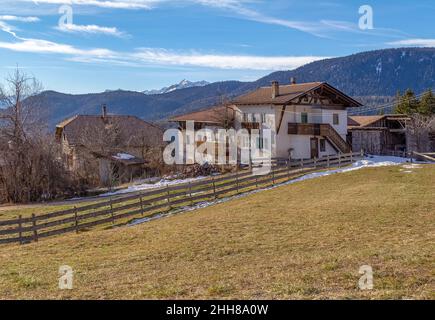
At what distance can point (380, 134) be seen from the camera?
60625mm

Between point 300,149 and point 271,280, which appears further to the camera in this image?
point 300,149

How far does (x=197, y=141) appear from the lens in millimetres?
53469

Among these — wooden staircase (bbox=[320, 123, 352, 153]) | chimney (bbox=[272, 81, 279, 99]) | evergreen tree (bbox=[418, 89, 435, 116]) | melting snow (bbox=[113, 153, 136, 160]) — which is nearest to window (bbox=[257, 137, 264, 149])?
chimney (bbox=[272, 81, 279, 99])

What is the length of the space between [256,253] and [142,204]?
44.9 ft

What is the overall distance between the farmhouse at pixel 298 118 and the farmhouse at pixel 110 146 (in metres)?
11.6

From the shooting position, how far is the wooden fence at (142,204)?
21.7 meters

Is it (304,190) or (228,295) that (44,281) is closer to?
(228,295)

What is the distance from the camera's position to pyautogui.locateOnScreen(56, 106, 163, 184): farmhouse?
50750mm

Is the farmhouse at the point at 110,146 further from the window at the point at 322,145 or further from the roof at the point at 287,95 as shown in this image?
the window at the point at 322,145

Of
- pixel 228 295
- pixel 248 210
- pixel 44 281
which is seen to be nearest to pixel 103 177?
pixel 248 210

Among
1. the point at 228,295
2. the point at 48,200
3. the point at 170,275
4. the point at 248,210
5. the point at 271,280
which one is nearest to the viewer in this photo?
the point at 228,295

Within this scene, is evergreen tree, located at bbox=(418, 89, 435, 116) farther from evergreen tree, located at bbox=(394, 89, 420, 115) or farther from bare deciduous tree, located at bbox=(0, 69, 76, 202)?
bare deciduous tree, located at bbox=(0, 69, 76, 202)

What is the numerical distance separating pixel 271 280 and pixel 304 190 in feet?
66.5

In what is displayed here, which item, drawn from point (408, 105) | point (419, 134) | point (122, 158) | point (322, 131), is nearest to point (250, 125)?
point (322, 131)
